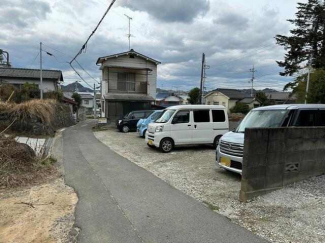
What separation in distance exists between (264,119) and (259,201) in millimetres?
2637

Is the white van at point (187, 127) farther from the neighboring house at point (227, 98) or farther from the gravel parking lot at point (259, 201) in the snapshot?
the neighboring house at point (227, 98)

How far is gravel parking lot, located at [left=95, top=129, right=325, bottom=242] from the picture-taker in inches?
139

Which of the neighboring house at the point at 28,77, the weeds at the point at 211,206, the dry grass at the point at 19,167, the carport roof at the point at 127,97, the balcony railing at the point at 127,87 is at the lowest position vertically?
the weeds at the point at 211,206

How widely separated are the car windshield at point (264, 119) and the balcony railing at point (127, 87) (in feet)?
58.0

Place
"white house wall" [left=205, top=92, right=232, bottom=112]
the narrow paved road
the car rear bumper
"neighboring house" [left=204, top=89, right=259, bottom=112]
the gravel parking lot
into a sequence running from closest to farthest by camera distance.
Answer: the narrow paved road < the gravel parking lot < the car rear bumper < "neighboring house" [left=204, top=89, right=259, bottom=112] < "white house wall" [left=205, top=92, right=232, bottom=112]

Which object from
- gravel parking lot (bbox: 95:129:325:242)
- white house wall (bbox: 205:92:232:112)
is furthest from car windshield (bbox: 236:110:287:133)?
white house wall (bbox: 205:92:232:112)

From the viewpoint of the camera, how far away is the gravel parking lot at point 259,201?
3.54 metres

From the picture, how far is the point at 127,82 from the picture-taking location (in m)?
23.7

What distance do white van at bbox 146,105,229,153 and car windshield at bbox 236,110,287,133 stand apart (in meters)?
3.07

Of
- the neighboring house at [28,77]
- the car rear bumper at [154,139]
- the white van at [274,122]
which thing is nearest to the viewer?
the white van at [274,122]

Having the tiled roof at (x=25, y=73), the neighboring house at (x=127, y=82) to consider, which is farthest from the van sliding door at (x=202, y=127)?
the tiled roof at (x=25, y=73)

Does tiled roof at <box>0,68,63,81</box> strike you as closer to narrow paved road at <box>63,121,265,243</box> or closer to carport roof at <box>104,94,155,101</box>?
carport roof at <box>104,94,155,101</box>

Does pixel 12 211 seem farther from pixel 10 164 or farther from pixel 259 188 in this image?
pixel 259 188

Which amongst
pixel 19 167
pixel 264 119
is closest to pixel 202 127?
pixel 264 119
